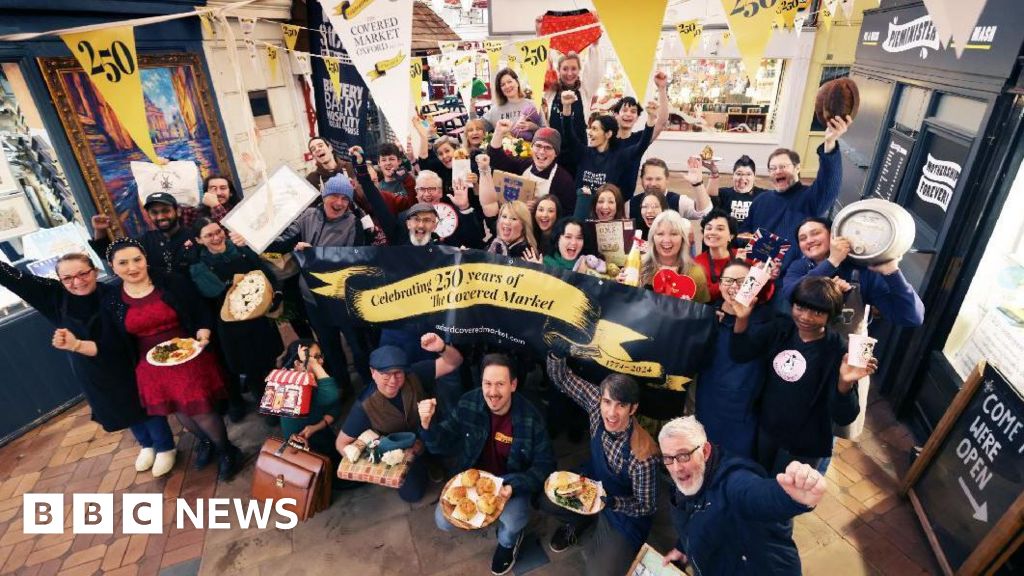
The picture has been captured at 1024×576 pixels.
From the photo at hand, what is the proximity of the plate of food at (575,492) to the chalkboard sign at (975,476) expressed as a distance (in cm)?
233

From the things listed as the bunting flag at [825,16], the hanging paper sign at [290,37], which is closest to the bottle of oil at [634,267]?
the hanging paper sign at [290,37]

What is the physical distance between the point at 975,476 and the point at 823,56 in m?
12.0

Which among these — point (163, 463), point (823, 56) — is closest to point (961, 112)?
point (163, 463)

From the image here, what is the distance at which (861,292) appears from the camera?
11.4ft

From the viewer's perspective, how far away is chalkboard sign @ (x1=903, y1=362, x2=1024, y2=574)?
3.08 m

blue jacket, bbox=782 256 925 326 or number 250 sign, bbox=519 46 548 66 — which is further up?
number 250 sign, bbox=519 46 548 66

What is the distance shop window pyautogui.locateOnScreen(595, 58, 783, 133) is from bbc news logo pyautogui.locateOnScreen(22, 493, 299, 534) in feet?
37.9

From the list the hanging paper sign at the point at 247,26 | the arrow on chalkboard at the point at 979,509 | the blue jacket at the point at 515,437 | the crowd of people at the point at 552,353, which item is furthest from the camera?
the hanging paper sign at the point at 247,26

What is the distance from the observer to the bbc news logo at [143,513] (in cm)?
417

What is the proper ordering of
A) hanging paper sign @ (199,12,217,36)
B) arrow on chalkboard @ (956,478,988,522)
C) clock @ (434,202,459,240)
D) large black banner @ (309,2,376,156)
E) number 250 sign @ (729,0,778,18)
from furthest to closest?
large black banner @ (309,2,376,156)
hanging paper sign @ (199,12,217,36)
clock @ (434,202,459,240)
number 250 sign @ (729,0,778,18)
arrow on chalkboard @ (956,478,988,522)

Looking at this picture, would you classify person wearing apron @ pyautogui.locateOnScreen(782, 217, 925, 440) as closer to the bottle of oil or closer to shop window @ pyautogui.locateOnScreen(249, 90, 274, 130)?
the bottle of oil

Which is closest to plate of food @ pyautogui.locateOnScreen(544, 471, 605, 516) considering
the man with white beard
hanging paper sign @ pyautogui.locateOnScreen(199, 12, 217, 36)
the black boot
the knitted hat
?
the man with white beard

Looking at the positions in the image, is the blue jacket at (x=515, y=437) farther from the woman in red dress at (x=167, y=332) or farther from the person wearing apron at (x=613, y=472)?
the woman in red dress at (x=167, y=332)

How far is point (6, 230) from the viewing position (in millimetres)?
5180
